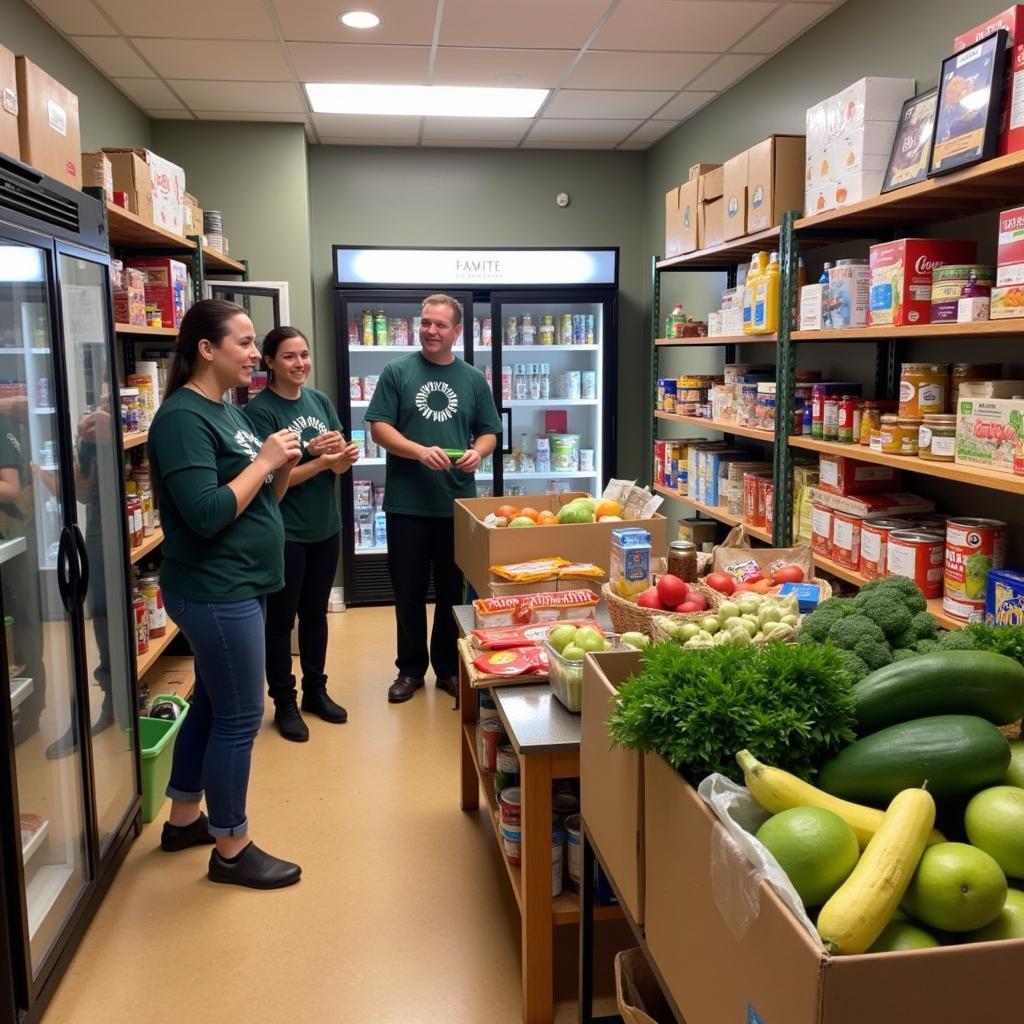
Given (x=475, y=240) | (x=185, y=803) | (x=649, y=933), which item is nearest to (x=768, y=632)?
(x=649, y=933)

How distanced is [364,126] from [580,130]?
133 centimetres

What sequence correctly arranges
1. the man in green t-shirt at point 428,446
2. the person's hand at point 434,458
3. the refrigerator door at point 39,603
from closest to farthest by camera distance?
the refrigerator door at point 39,603 → the person's hand at point 434,458 → the man in green t-shirt at point 428,446

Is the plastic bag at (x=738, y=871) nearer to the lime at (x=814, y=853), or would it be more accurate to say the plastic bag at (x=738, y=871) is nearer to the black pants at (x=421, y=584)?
the lime at (x=814, y=853)

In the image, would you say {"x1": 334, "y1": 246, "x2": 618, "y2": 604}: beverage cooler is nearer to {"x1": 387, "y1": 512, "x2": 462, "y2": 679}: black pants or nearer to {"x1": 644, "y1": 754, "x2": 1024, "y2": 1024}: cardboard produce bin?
{"x1": 387, "y1": 512, "x2": 462, "y2": 679}: black pants

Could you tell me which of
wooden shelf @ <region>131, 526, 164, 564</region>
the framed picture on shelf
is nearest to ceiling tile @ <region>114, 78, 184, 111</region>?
wooden shelf @ <region>131, 526, 164, 564</region>

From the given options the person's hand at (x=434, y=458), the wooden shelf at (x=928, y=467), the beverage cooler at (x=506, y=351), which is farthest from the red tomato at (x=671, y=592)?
the beverage cooler at (x=506, y=351)

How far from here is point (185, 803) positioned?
9.94 feet

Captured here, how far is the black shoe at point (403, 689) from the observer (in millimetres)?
4387

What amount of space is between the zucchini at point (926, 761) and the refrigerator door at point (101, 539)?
2.14 meters

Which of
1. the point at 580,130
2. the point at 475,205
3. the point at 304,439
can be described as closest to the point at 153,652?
the point at 304,439

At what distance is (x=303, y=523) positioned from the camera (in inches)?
154

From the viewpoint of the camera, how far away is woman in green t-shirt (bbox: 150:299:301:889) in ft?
8.07

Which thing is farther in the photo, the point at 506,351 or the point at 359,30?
the point at 506,351

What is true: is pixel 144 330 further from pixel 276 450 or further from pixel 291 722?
pixel 291 722
